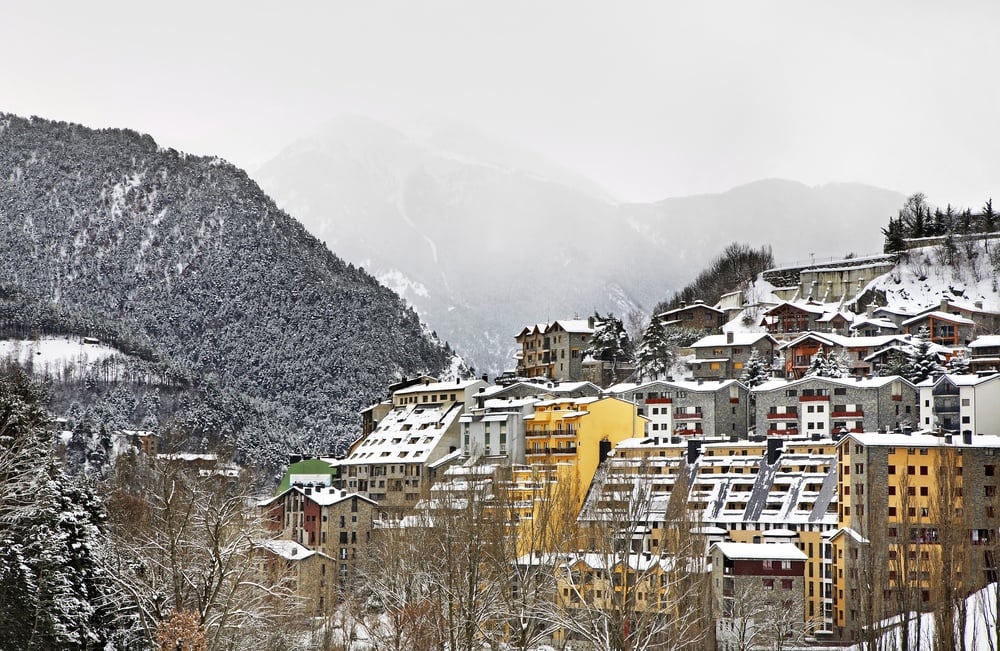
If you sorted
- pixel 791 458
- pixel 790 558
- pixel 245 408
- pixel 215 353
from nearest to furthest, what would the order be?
pixel 790 558 → pixel 791 458 → pixel 245 408 → pixel 215 353

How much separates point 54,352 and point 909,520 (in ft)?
368

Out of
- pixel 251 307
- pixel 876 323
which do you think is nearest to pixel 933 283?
pixel 876 323

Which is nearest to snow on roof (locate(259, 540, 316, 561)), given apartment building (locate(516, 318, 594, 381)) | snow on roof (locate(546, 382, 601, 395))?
snow on roof (locate(546, 382, 601, 395))

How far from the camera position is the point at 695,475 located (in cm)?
7750

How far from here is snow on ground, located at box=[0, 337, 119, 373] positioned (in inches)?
5965

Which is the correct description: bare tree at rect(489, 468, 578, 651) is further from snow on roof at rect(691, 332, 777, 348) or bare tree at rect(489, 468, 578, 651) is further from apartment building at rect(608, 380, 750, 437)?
snow on roof at rect(691, 332, 777, 348)

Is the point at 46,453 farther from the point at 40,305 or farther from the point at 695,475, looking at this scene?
the point at 40,305

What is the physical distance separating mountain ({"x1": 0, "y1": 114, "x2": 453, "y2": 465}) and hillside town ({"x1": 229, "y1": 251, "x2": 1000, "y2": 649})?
31958mm

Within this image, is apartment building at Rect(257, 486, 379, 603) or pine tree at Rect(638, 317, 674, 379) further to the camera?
pine tree at Rect(638, 317, 674, 379)

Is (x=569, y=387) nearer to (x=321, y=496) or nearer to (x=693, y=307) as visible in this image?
(x=321, y=496)

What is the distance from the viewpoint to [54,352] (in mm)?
156250

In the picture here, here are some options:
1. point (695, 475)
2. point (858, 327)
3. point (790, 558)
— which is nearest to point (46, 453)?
point (790, 558)

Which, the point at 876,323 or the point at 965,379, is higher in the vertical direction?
the point at 876,323

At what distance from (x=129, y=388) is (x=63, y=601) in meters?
114
